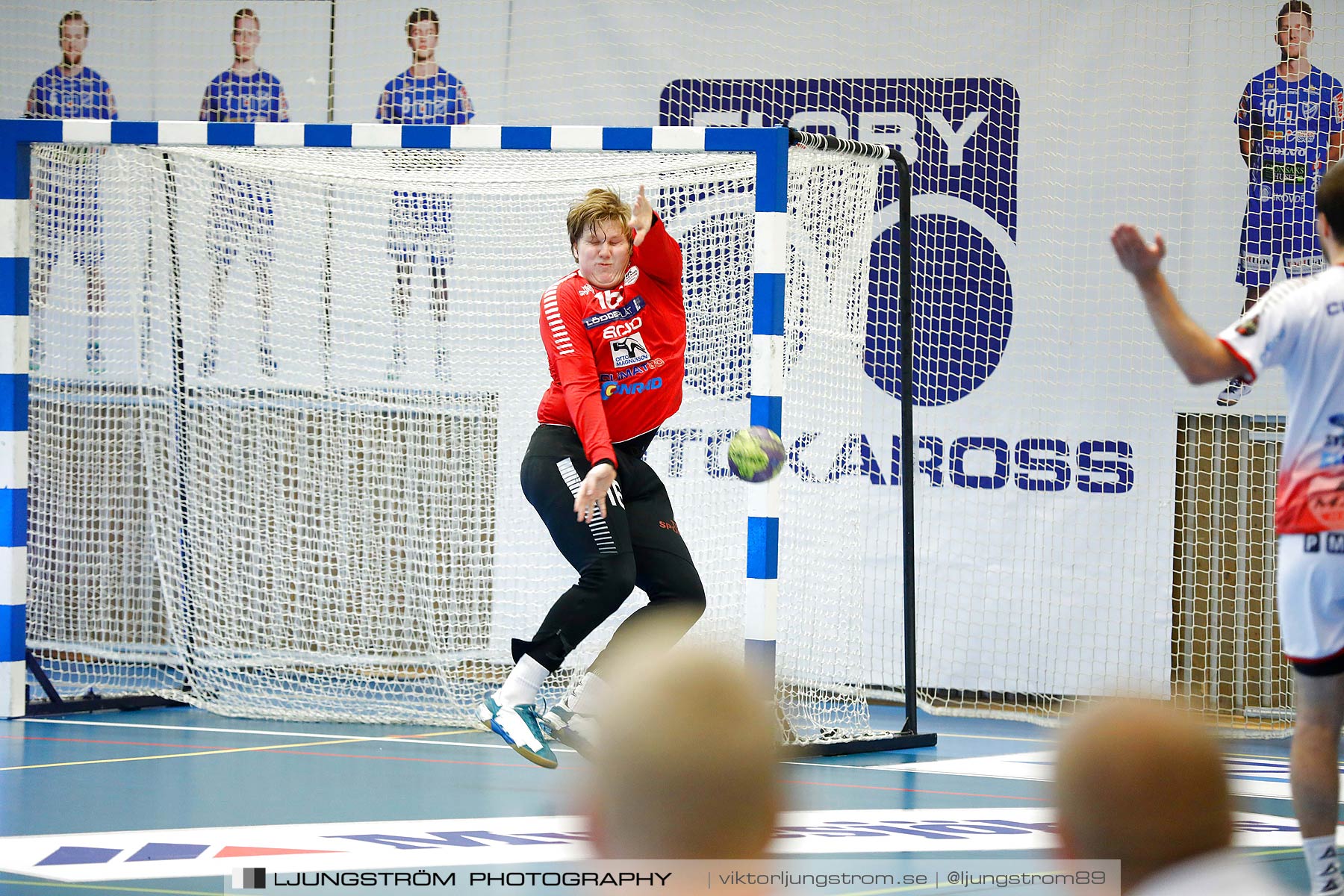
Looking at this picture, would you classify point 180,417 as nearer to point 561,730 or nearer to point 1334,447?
point 561,730

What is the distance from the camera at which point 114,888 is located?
3.65 metres

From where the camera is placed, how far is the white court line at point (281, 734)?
6.20m

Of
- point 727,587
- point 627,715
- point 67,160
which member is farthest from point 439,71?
point 627,715

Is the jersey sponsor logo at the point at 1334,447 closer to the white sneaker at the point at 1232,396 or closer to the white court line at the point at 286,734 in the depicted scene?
the white court line at the point at 286,734

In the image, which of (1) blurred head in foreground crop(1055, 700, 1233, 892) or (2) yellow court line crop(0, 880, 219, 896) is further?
(2) yellow court line crop(0, 880, 219, 896)

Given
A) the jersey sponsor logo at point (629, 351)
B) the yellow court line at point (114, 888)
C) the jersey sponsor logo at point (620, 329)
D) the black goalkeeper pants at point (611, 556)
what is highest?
the jersey sponsor logo at point (620, 329)

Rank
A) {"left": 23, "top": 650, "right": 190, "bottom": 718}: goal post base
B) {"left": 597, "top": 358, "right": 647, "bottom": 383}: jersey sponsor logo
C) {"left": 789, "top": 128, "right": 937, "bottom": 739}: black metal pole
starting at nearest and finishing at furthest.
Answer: {"left": 597, "top": 358, "right": 647, "bottom": 383}: jersey sponsor logo < {"left": 789, "top": 128, "right": 937, "bottom": 739}: black metal pole < {"left": 23, "top": 650, "right": 190, "bottom": 718}: goal post base

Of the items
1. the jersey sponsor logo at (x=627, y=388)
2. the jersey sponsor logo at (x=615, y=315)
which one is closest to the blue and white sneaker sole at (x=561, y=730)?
the jersey sponsor logo at (x=627, y=388)

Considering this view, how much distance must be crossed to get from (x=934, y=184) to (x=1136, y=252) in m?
5.19

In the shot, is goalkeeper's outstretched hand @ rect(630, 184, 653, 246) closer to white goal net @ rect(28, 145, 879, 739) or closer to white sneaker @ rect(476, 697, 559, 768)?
white goal net @ rect(28, 145, 879, 739)

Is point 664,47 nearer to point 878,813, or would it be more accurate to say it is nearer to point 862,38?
point 862,38

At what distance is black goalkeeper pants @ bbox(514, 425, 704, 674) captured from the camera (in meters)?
5.03

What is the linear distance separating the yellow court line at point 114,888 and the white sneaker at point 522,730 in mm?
1527

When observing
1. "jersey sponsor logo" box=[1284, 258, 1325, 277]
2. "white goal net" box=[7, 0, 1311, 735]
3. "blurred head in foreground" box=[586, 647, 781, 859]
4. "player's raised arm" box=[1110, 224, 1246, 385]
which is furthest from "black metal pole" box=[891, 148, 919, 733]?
"blurred head in foreground" box=[586, 647, 781, 859]
